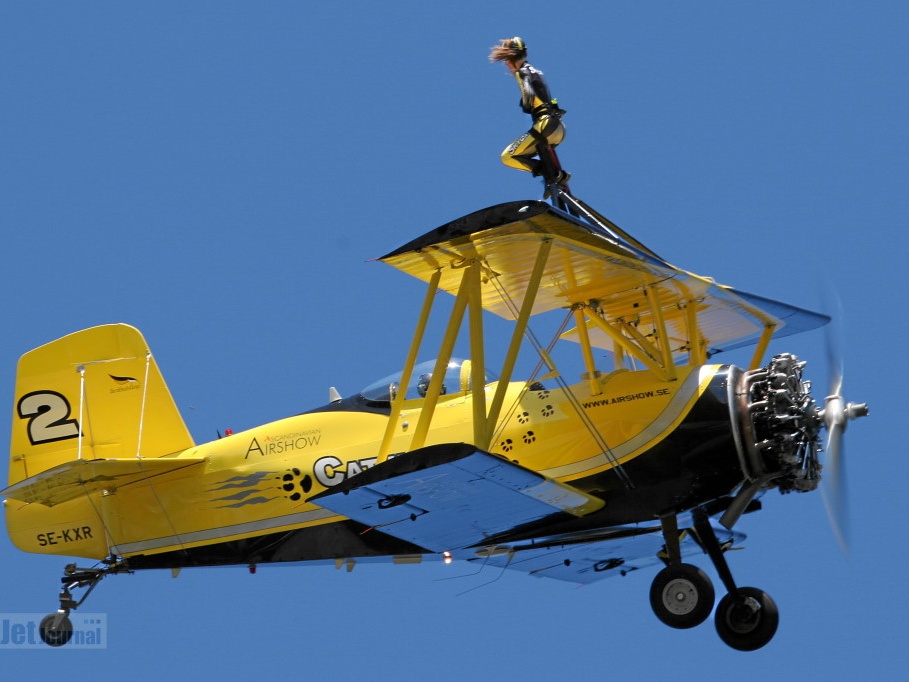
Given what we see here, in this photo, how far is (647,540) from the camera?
1440 centimetres

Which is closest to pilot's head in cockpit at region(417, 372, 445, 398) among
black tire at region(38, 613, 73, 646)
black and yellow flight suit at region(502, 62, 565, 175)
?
black and yellow flight suit at region(502, 62, 565, 175)

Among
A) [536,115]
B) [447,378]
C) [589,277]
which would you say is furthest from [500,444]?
[536,115]

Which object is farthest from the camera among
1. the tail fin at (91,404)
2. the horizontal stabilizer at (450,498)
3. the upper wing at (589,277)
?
the tail fin at (91,404)

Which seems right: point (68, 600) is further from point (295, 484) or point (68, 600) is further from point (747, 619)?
point (747, 619)

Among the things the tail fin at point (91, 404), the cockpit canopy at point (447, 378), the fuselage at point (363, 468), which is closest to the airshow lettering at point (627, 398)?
the fuselage at point (363, 468)

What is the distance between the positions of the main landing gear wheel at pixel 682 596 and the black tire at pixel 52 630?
5.94 metres

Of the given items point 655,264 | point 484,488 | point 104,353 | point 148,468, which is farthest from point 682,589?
point 104,353

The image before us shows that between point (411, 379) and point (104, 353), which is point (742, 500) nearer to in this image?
point (411, 379)

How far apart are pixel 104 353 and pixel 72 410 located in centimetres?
65

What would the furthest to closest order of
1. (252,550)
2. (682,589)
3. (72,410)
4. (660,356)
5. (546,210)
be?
(72,410) → (252,550) → (660,356) → (682,589) → (546,210)

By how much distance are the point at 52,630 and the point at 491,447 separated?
491 cm

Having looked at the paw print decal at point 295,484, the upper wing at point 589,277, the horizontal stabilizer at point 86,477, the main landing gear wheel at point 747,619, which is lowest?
the main landing gear wheel at point 747,619

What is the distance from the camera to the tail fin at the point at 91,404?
1577 centimetres

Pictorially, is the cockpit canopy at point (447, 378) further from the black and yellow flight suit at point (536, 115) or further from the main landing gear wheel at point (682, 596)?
the main landing gear wheel at point (682, 596)
